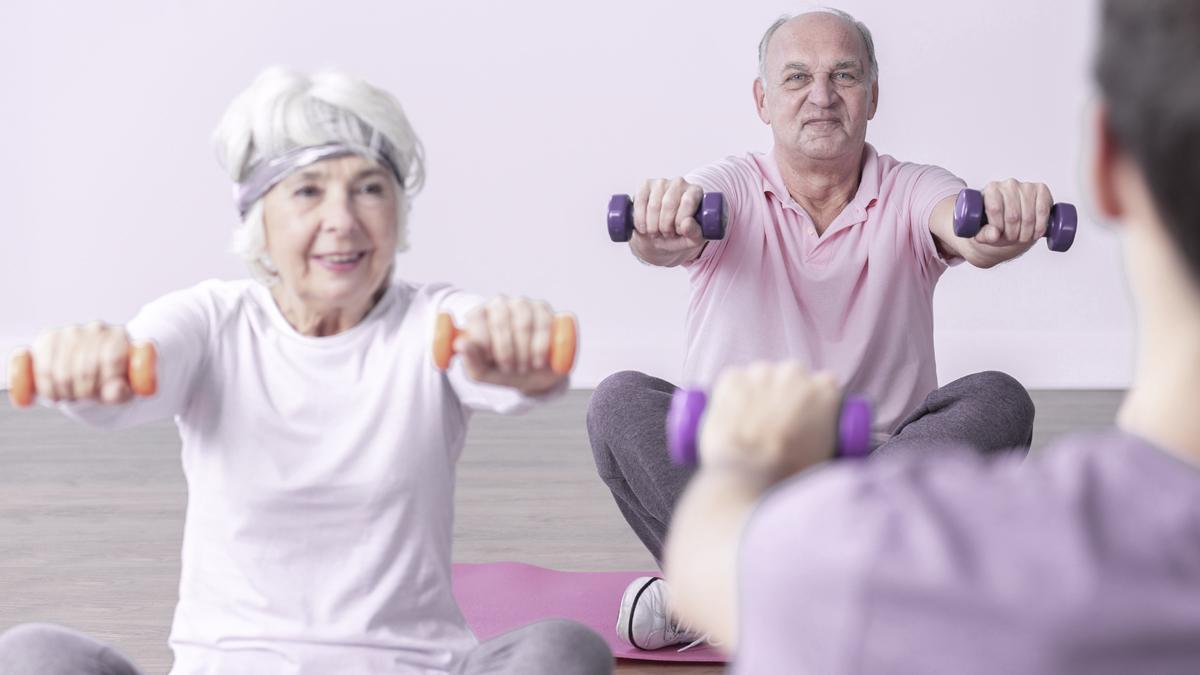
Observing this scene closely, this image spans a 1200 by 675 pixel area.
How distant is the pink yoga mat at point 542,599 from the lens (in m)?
2.82

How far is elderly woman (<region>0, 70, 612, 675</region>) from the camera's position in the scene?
1.93 meters

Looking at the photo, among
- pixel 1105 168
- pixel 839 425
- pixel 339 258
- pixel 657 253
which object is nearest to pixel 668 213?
pixel 657 253

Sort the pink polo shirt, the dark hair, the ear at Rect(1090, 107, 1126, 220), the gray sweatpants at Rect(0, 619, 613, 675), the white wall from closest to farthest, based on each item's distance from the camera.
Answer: the dark hair < the ear at Rect(1090, 107, 1126, 220) < the gray sweatpants at Rect(0, 619, 613, 675) < the pink polo shirt < the white wall

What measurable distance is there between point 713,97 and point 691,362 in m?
3.20

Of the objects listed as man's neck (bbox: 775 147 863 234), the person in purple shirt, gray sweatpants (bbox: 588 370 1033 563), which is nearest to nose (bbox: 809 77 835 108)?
man's neck (bbox: 775 147 863 234)

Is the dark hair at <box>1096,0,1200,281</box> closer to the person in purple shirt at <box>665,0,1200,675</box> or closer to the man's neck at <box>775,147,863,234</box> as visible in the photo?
the person in purple shirt at <box>665,0,1200,675</box>

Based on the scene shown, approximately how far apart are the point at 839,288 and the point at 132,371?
163 centimetres

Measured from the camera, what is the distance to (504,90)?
6.13 meters

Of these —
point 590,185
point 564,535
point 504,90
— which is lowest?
point 564,535

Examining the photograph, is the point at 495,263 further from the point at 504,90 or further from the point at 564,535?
the point at 564,535

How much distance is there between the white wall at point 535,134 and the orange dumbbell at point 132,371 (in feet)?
14.5

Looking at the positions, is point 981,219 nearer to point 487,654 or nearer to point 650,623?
point 650,623

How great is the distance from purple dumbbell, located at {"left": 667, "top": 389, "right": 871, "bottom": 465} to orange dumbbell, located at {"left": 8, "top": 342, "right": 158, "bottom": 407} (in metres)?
0.70

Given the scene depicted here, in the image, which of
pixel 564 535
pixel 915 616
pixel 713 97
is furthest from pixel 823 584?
pixel 713 97
